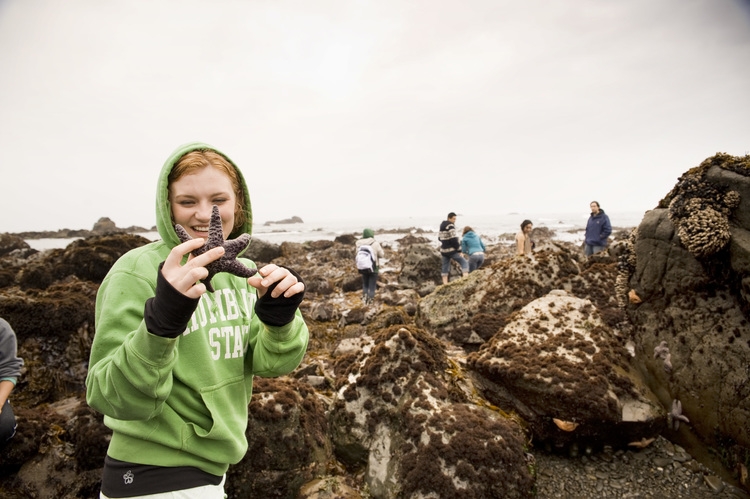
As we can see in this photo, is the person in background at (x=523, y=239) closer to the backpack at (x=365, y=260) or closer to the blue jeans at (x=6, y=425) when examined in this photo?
the backpack at (x=365, y=260)

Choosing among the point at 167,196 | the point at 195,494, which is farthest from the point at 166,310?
the point at 195,494

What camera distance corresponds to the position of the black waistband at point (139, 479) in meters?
1.97

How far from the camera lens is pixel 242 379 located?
7.93ft

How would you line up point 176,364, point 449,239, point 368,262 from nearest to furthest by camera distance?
point 176,364 < point 368,262 < point 449,239

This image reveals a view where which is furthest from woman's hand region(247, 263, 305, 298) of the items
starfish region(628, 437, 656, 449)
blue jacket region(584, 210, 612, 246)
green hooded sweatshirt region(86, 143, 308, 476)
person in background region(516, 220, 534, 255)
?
blue jacket region(584, 210, 612, 246)

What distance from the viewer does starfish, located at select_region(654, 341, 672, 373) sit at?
4.89 meters

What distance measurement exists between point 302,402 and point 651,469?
4.32m

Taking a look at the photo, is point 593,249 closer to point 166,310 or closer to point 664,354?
point 664,354

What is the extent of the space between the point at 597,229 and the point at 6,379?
1706cm

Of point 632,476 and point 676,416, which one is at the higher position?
point 676,416

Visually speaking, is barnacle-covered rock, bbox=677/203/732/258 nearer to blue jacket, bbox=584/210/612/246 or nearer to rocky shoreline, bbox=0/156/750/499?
rocky shoreline, bbox=0/156/750/499

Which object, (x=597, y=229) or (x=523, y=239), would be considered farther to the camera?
(x=597, y=229)

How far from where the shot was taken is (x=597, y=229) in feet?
47.4

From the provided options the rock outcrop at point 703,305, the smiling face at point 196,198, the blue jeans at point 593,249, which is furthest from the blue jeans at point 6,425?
the blue jeans at point 593,249
